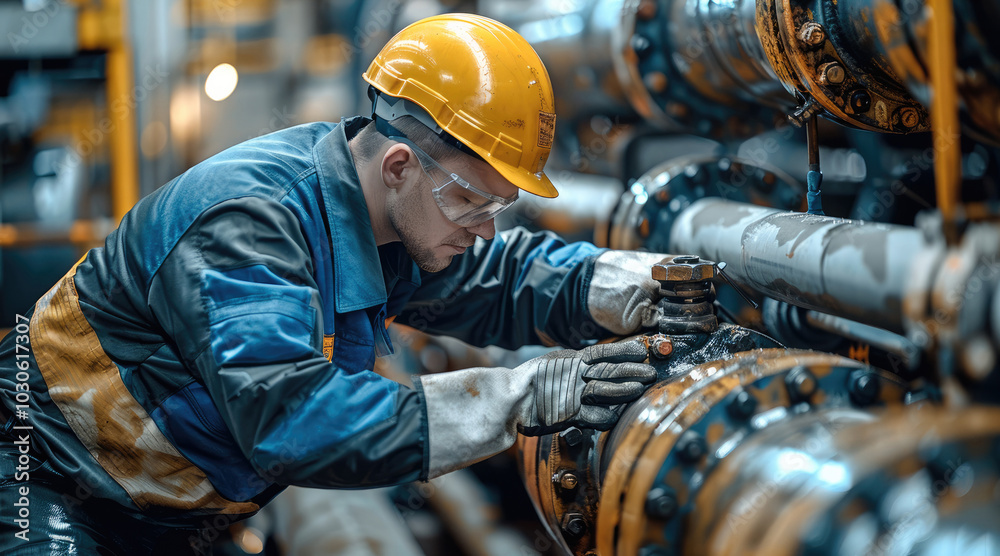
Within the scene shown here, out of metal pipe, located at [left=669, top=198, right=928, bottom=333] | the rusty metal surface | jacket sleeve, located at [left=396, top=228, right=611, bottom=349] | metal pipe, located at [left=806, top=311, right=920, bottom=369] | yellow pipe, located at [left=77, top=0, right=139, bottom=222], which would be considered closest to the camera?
the rusty metal surface

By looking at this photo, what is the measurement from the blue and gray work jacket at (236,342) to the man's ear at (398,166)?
6cm

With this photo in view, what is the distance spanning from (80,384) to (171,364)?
0.59ft

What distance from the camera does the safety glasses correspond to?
1.43 meters

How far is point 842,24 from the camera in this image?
1.17m

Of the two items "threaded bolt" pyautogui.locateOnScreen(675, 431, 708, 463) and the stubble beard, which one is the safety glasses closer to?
the stubble beard

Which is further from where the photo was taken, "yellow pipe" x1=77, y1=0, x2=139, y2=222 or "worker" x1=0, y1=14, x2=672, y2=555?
"yellow pipe" x1=77, y1=0, x2=139, y2=222

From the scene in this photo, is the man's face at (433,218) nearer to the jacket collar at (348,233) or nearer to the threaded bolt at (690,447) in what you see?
the jacket collar at (348,233)

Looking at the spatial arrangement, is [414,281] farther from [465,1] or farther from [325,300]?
[465,1]

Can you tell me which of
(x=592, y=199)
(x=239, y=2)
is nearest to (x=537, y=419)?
(x=592, y=199)

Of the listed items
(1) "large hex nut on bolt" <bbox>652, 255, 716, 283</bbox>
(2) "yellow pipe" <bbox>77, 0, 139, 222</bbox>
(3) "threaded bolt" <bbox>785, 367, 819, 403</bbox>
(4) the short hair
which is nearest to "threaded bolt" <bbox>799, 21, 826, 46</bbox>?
(1) "large hex nut on bolt" <bbox>652, 255, 716, 283</bbox>

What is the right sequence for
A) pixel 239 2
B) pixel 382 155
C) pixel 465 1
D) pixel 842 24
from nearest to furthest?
pixel 842 24, pixel 382 155, pixel 465 1, pixel 239 2

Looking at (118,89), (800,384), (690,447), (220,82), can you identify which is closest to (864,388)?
(800,384)

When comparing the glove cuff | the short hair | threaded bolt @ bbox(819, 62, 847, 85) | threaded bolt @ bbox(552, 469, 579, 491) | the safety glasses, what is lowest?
threaded bolt @ bbox(552, 469, 579, 491)

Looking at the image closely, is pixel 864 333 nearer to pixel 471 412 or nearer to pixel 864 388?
pixel 864 388
